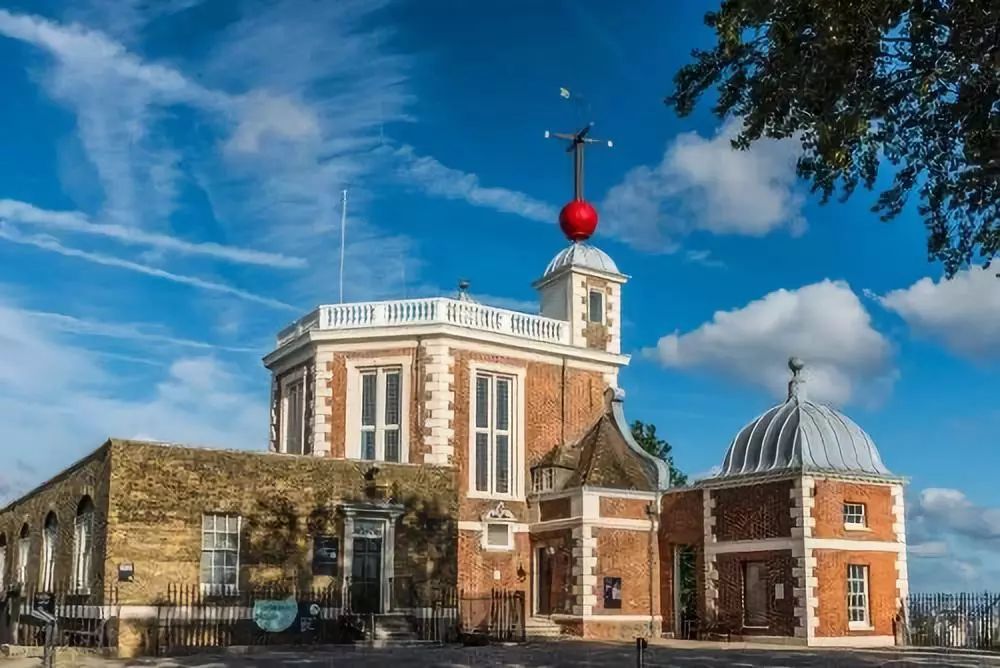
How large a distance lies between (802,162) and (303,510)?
15487mm

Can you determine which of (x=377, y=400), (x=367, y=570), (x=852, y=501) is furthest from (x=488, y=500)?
(x=852, y=501)

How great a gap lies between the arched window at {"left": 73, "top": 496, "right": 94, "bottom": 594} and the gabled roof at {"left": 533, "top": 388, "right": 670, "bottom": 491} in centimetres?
1275

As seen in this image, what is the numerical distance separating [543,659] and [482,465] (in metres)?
12.4

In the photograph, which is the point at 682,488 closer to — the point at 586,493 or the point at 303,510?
the point at 586,493

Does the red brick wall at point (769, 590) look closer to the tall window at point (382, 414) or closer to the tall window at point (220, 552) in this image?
the tall window at point (382, 414)

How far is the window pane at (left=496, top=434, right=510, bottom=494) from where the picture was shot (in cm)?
3434

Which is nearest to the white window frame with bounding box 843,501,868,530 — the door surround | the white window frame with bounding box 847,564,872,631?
the white window frame with bounding box 847,564,872,631

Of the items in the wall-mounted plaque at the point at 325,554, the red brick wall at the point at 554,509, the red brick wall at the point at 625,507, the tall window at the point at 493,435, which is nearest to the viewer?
the wall-mounted plaque at the point at 325,554

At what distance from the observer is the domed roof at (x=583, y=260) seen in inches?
1467

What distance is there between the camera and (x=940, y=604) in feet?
94.8

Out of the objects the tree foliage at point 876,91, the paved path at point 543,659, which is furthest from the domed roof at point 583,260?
the tree foliage at point 876,91

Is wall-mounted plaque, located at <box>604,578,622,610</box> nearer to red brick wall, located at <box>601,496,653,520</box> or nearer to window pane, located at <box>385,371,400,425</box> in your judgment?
red brick wall, located at <box>601,496,653,520</box>

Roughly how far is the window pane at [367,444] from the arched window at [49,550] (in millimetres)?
8514

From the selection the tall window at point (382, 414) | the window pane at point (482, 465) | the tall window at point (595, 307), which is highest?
the tall window at point (595, 307)
